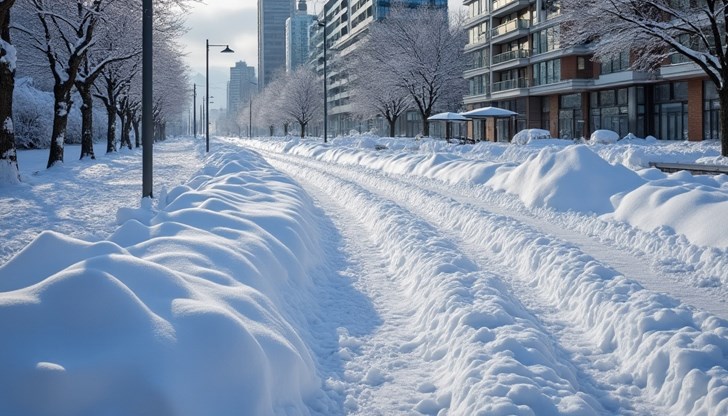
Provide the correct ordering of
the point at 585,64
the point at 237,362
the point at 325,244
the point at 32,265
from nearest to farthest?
the point at 237,362 → the point at 32,265 → the point at 325,244 → the point at 585,64

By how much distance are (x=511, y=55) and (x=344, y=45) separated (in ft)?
191

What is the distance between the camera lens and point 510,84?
196 feet

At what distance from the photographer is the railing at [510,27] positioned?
57.9 metres

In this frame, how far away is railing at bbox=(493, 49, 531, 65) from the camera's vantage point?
57575mm

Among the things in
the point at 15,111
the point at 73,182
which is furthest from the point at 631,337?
the point at 15,111

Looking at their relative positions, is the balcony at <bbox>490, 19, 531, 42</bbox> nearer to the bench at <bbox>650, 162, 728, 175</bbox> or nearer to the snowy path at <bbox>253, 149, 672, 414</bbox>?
the bench at <bbox>650, 162, 728, 175</bbox>

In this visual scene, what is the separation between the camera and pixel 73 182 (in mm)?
19344

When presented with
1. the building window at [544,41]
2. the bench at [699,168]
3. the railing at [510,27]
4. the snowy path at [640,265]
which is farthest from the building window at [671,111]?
the snowy path at [640,265]

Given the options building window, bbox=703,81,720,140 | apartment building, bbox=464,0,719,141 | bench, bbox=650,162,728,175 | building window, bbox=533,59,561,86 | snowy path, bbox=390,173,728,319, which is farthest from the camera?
building window, bbox=533,59,561,86

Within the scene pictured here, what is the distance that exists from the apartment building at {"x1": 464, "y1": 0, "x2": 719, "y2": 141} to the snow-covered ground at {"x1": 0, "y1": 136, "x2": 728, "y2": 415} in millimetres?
26113

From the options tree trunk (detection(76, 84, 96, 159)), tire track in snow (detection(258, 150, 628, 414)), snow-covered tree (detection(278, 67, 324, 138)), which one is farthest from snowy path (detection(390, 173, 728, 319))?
snow-covered tree (detection(278, 67, 324, 138))

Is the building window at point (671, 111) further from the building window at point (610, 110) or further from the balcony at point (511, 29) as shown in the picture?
the balcony at point (511, 29)

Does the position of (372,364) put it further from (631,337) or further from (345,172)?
(345,172)

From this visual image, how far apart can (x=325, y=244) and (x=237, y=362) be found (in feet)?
21.3
